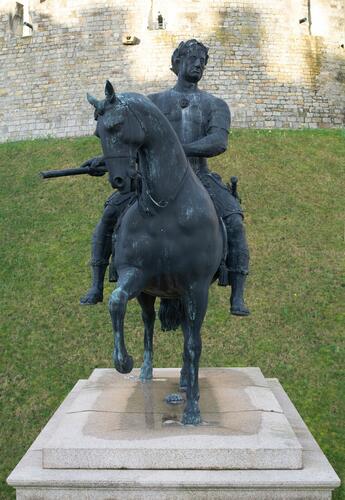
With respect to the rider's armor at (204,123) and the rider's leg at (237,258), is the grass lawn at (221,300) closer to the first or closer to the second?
the rider's leg at (237,258)

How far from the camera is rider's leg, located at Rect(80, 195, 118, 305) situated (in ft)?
16.2

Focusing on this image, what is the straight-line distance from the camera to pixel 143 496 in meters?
3.63

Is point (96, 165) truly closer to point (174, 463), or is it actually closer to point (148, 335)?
point (148, 335)

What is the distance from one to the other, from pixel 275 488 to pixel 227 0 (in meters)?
22.4

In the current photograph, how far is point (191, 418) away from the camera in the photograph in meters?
4.29

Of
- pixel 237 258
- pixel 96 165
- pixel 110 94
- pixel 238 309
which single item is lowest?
pixel 238 309

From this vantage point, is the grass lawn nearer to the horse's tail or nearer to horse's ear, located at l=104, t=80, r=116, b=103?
the horse's tail

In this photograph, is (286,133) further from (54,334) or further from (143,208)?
(143,208)

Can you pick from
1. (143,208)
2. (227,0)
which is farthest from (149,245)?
(227,0)

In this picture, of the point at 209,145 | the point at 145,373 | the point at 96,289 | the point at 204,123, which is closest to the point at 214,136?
the point at 209,145

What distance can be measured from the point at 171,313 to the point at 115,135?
213cm

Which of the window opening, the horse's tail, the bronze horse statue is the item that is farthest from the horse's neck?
the window opening

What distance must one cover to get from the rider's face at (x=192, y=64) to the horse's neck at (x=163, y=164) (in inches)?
38.5

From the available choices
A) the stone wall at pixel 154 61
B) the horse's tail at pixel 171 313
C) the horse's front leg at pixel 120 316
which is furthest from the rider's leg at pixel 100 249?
the stone wall at pixel 154 61
